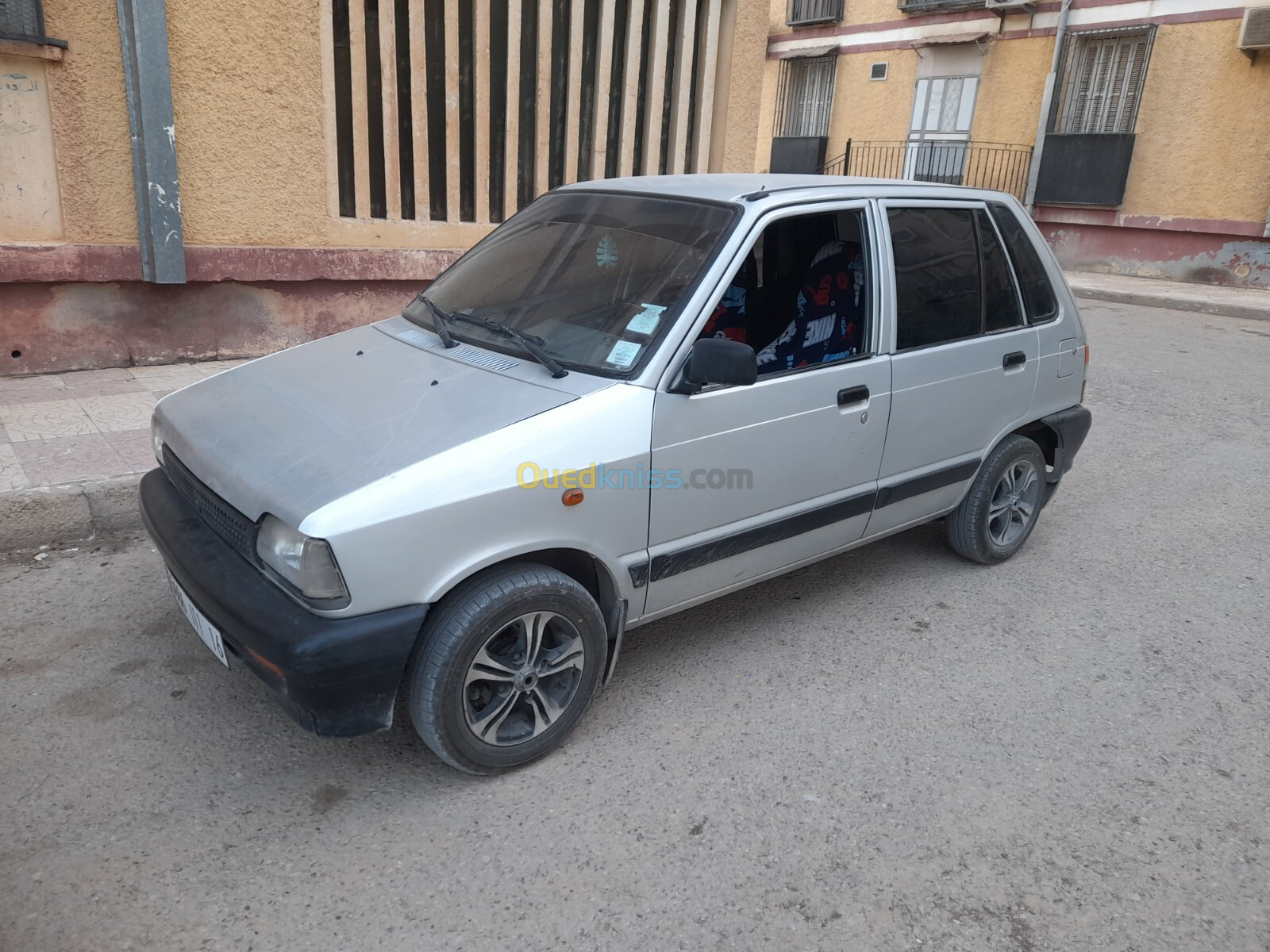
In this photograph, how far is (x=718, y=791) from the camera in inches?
108

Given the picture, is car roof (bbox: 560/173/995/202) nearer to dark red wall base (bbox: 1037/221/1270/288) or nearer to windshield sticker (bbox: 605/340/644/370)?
windshield sticker (bbox: 605/340/644/370)

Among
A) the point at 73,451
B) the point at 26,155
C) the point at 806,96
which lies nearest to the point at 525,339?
the point at 73,451

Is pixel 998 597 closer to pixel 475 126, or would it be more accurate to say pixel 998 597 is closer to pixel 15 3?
pixel 475 126

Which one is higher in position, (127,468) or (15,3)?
(15,3)

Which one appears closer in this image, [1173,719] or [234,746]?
[234,746]

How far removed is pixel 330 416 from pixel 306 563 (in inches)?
25.2

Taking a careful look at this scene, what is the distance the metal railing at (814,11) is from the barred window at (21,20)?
56.0 feet

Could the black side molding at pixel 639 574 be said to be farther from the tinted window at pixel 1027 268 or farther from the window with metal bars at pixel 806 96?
the window with metal bars at pixel 806 96

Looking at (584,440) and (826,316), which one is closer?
(584,440)

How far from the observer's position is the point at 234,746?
286 cm

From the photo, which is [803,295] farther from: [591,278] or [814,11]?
[814,11]

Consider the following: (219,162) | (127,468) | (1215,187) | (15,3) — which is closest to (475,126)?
(219,162)

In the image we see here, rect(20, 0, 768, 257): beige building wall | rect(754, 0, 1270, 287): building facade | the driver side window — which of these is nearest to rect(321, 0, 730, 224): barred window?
rect(20, 0, 768, 257): beige building wall

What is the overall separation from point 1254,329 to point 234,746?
40.8ft
